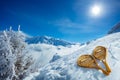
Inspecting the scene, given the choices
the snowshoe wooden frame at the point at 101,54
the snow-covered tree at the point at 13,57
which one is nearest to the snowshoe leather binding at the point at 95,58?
the snowshoe wooden frame at the point at 101,54

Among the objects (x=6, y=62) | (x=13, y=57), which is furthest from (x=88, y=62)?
(x=6, y=62)

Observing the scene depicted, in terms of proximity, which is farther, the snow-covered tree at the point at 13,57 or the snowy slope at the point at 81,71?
the snow-covered tree at the point at 13,57

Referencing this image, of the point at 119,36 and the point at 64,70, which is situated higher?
the point at 119,36

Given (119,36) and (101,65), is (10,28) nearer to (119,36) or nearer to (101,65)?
(101,65)

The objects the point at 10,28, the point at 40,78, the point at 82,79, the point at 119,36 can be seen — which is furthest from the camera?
the point at 119,36

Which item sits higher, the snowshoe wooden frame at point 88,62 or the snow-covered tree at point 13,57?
the snow-covered tree at point 13,57

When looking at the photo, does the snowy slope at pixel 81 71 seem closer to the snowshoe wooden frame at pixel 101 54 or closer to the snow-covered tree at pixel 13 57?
the snowshoe wooden frame at pixel 101 54

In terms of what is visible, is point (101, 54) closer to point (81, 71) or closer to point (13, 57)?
point (81, 71)

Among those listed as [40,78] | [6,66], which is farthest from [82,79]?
[6,66]
